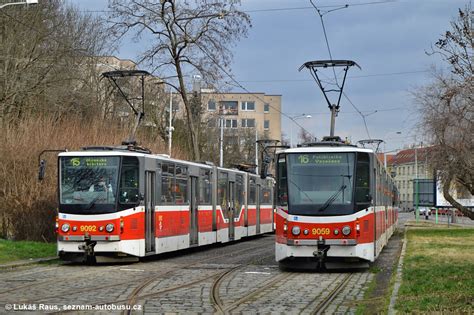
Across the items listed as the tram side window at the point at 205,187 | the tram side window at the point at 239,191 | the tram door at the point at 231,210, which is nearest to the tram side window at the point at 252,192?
the tram side window at the point at 239,191

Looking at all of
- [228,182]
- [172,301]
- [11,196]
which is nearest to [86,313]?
[172,301]

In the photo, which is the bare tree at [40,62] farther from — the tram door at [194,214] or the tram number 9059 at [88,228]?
the tram number 9059 at [88,228]

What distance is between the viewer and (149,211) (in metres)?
20.7

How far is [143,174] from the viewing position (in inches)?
798

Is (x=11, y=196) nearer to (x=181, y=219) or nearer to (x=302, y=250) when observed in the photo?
(x=181, y=219)

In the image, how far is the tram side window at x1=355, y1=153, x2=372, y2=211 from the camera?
17859 mm

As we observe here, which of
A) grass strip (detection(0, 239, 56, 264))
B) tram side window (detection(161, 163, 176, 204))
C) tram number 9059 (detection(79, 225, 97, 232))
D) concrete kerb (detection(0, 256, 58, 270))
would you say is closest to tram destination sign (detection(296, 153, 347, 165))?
tram side window (detection(161, 163, 176, 204))

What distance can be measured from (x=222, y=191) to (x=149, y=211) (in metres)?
9.16

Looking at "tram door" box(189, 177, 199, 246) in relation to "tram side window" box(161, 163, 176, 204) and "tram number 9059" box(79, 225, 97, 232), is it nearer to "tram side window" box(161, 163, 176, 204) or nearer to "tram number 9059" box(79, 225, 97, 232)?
"tram side window" box(161, 163, 176, 204)

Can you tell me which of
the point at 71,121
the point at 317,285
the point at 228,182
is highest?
the point at 71,121

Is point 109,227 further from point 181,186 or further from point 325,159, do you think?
point 325,159

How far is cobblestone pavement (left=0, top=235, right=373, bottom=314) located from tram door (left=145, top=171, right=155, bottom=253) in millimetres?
579

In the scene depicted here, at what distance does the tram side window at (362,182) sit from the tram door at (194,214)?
8.12 m

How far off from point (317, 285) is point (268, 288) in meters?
1.30
